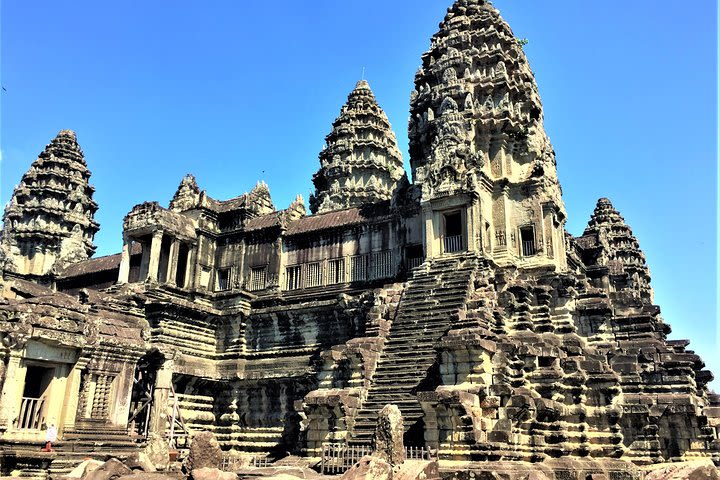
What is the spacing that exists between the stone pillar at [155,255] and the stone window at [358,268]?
9321mm

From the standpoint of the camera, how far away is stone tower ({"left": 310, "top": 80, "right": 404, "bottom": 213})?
157 feet

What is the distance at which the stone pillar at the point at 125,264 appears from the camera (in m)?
33.7

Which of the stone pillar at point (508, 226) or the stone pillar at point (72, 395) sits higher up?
the stone pillar at point (508, 226)

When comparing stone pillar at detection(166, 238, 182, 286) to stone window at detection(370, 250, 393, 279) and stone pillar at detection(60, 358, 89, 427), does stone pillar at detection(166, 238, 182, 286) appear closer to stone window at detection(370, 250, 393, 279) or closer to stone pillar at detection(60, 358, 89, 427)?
stone window at detection(370, 250, 393, 279)

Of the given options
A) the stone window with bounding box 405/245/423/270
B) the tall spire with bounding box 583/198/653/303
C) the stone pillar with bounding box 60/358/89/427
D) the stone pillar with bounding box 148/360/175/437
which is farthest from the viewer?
the tall spire with bounding box 583/198/653/303

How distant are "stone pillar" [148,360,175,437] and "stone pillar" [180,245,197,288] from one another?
26.5ft

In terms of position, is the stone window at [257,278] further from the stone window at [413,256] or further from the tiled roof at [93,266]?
the stone window at [413,256]

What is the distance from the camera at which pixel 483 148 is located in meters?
28.3

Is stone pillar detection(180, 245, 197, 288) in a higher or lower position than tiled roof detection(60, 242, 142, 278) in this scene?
lower

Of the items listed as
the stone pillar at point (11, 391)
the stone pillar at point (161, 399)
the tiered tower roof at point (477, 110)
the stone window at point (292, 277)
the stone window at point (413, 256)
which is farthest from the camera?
the stone window at point (292, 277)

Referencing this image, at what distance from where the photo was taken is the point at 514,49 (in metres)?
29.9

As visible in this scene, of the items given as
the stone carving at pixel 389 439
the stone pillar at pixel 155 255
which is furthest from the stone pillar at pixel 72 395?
the stone pillar at pixel 155 255

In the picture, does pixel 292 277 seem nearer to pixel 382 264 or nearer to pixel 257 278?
pixel 257 278

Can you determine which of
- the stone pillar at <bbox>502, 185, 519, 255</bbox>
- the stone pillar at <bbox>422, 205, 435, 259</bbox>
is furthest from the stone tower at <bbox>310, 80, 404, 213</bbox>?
the stone pillar at <bbox>422, 205, 435, 259</bbox>
